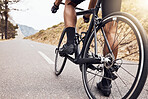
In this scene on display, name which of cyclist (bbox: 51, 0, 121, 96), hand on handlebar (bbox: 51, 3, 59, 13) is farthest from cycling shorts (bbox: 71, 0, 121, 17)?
hand on handlebar (bbox: 51, 3, 59, 13)

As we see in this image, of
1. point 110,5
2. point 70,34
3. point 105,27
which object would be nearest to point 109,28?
point 105,27

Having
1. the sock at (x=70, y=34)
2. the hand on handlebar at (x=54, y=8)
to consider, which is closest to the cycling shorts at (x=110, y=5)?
the sock at (x=70, y=34)

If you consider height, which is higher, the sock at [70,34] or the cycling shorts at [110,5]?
the cycling shorts at [110,5]

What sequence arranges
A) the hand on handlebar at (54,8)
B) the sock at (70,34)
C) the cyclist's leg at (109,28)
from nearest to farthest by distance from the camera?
1. the cyclist's leg at (109,28)
2. the sock at (70,34)
3. the hand on handlebar at (54,8)

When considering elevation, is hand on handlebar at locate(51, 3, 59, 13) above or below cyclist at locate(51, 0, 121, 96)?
above

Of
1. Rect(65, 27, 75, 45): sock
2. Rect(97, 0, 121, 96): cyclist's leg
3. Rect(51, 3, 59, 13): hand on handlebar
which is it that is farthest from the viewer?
Rect(51, 3, 59, 13): hand on handlebar

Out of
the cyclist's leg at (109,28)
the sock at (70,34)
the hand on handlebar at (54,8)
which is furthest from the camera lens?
the hand on handlebar at (54,8)

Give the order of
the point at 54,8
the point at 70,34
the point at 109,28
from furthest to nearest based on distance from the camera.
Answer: the point at 54,8
the point at 70,34
the point at 109,28

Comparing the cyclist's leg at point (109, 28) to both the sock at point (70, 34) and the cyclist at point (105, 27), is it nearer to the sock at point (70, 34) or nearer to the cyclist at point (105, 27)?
the cyclist at point (105, 27)

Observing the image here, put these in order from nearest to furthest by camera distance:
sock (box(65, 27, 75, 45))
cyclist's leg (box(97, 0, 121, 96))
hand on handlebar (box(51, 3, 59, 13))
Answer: cyclist's leg (box(97, 0, 121, 96)) → sock (box(65, 27, 75, 45)) → hand on handlebar (box(51, 3, 59, 13))

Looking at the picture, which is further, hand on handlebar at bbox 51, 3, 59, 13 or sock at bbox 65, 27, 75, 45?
hand on handlebar at bbox 51, 3, 59, 13

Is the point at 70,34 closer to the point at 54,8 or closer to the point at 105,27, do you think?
the point at 105,27

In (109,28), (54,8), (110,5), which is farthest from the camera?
(54,8)

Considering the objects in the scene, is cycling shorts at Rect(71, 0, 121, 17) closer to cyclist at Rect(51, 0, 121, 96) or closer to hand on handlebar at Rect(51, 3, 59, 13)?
cyclist at Rect(51, 0, 121, 96)
